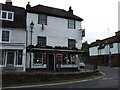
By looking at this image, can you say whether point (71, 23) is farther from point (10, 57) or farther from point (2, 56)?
point (2, 56)

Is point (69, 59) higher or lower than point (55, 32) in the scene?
lower

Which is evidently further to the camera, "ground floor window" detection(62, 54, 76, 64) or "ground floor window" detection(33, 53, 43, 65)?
"ground floor window" detection(62, 54, 76, 64)

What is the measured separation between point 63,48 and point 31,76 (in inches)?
363

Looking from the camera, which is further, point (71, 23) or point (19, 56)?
point (71, 23)

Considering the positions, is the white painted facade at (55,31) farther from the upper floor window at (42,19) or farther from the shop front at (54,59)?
the shop front at (54,59)

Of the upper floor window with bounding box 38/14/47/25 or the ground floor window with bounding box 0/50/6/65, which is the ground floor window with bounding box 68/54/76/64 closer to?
the upper floor window with bounding box 38/14/47/25

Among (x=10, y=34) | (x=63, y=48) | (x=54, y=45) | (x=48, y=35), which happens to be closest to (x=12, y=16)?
(x=10, y=34)

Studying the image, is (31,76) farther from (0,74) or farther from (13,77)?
(0,74)

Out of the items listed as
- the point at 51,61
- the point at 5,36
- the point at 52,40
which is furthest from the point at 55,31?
the point at 5,36

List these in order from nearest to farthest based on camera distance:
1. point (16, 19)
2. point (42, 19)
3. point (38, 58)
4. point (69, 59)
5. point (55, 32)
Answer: point (38, 58)
point (16, 19)
point (42, 19)
point (55, 32)
point (69, 59)

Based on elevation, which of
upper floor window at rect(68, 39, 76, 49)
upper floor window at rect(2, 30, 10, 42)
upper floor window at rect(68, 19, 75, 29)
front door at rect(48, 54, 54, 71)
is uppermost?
upper floor window at rect(68, 19, 75, 29)

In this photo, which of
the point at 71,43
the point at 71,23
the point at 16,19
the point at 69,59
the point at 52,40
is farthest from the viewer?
the point at 71,23

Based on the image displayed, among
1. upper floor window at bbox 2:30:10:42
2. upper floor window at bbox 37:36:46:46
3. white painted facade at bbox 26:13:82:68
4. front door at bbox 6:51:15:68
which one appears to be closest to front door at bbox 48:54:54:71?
white painted facade at bbox 26:13:82:68

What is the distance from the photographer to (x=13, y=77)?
11.9m
